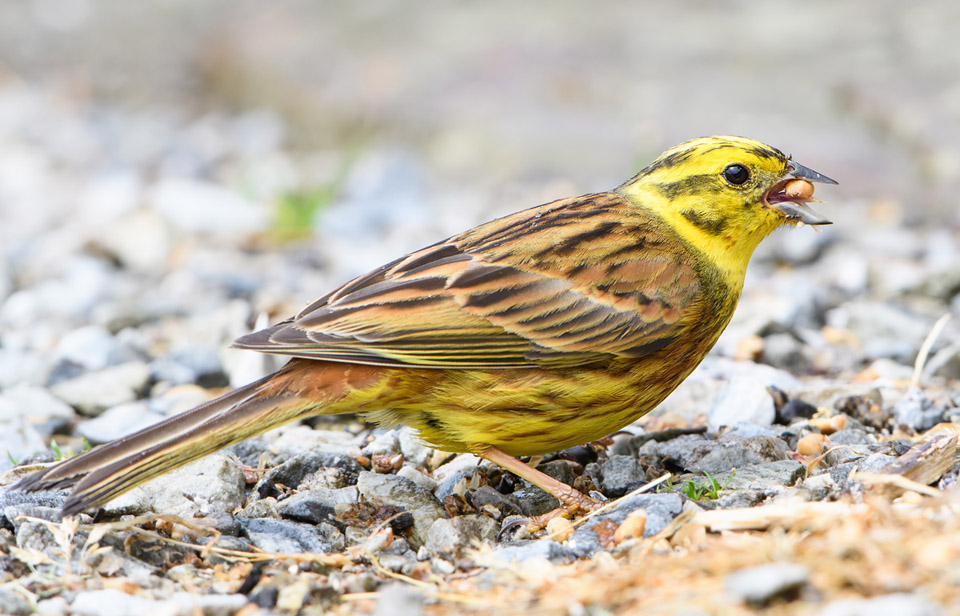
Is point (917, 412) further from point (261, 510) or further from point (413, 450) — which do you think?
point (261, 510)

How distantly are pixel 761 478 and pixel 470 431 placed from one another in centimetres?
99

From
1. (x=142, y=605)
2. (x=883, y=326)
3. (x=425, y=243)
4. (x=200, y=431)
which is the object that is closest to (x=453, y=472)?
(x=200, y=431)

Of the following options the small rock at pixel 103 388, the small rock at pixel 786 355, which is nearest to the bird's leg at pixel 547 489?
the small rock at pixel 786 355

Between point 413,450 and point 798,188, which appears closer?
point 798,188

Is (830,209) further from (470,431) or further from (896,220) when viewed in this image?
(470,431)

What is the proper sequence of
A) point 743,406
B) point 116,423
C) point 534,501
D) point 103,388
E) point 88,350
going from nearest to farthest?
point 534,501, point 743,406, point 116,423, point 103,388, point 88,350

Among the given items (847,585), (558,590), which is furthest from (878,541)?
(558,590)

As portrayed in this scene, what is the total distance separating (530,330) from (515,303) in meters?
0.12

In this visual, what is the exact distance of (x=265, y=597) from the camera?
10.0ft

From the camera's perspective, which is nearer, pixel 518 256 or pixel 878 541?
pixel 878 541

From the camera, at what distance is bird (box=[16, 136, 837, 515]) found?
3.63 m

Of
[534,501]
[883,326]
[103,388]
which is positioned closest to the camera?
[534,501]

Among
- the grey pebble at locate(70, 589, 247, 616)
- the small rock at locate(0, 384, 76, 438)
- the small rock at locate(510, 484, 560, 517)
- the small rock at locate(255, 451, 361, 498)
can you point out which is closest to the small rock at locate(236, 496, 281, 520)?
the small rock at locate(255, 451, 361, 498)

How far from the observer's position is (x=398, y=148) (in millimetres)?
9484
